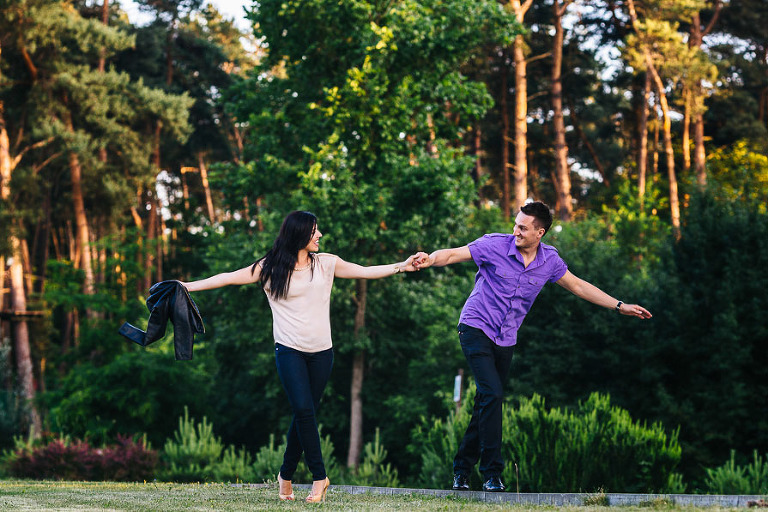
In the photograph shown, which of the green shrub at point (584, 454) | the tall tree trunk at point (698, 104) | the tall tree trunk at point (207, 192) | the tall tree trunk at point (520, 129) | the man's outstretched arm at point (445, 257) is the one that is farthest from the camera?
the tall tree trunk at point (207, 192)

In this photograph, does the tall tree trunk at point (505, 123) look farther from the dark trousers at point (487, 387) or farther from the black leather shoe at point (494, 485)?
the black leather shoe at point (494, 485)

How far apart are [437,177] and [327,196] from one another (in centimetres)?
314

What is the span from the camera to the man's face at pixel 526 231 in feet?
22.6

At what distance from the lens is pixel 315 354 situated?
22.4 ft

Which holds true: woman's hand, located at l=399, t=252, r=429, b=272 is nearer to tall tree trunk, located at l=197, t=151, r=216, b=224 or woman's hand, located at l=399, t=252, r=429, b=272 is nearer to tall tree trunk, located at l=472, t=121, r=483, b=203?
tall tree trunk, located at l=472, t=121, r=483, b=203

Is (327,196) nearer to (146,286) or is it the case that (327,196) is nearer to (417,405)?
(417,405)

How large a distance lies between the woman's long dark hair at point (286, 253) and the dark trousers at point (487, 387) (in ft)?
4.61

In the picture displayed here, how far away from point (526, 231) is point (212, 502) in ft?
9.92

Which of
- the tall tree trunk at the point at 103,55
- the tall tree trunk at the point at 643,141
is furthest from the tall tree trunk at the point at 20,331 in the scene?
the tall tree trunk at the point at 643,141

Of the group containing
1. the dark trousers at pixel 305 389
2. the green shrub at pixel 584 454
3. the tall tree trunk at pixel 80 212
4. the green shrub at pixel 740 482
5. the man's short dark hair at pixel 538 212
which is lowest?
the green shrub at pixel 740 482

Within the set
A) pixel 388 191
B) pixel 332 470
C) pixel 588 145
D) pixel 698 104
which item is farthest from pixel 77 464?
pixel 588 145

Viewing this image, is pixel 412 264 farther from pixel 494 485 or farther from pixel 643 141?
pixel 643 141

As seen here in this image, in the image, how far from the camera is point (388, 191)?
24641mm

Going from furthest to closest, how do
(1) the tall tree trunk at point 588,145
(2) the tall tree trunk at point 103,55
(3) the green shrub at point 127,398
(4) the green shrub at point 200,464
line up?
1. (1) the tall tree trunk at point 588,145
2. (2) the tall tree trunk at point 103,55
3. (3) the green shrub at point 127,398
4. (4) the green shrub at point 200,464
